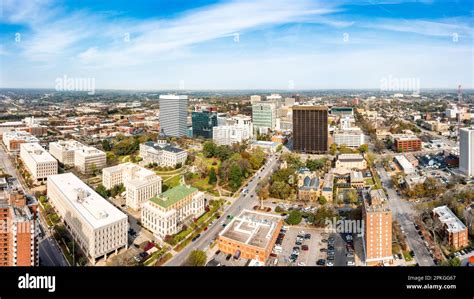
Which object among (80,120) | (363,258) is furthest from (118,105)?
(363,258)

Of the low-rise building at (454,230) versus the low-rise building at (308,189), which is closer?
the low-rise building at (454,230)

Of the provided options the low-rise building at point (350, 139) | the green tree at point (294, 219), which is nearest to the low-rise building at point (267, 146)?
the low-rise building at point (350, 139)

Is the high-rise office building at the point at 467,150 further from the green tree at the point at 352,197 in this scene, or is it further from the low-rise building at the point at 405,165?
the green tree at the point at 352,197

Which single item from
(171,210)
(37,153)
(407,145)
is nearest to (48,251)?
(171,210)

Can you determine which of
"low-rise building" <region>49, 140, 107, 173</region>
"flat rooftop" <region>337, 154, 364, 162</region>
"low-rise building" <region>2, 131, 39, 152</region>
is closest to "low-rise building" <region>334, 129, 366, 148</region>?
"flat rooftop" <region>337, 154, 364, 162</region>

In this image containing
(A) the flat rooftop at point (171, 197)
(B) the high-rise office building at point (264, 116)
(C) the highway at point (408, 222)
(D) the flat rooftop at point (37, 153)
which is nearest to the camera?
(C) the highway at point (408, 222)

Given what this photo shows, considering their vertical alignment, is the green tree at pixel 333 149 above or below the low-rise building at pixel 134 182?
above

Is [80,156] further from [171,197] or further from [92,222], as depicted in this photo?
[92,222]

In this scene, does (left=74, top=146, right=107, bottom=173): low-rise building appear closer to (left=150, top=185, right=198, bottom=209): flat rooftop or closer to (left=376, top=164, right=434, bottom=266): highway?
(left=150, top=185, right=198, bottom=209): flat rooftop
